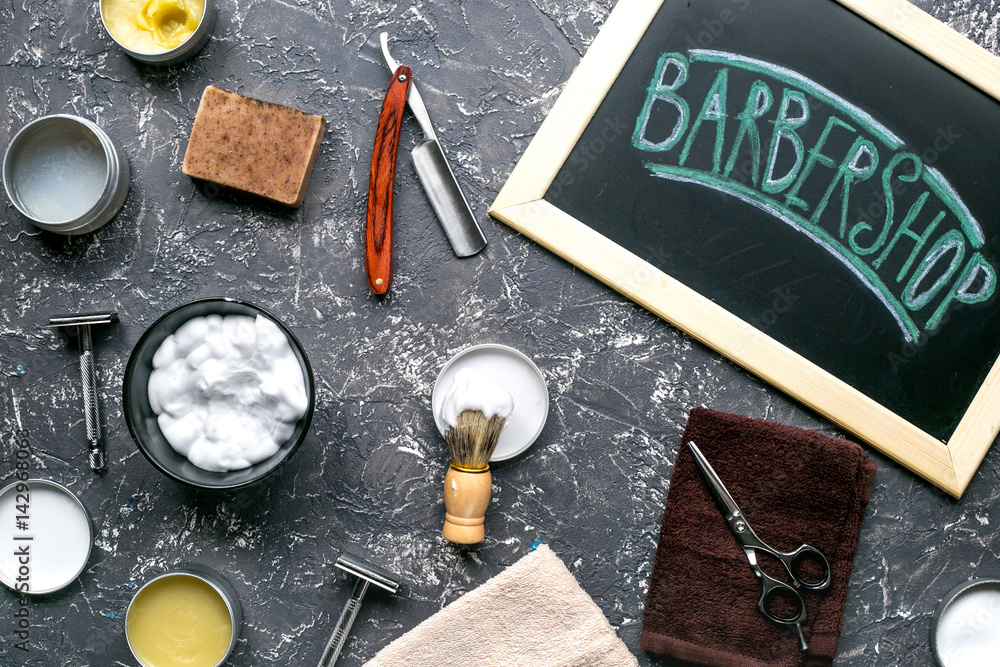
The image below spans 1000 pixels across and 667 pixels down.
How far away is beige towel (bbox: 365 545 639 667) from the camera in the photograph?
0.98 meters

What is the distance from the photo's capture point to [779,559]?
969mm

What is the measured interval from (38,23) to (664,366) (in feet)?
3.50

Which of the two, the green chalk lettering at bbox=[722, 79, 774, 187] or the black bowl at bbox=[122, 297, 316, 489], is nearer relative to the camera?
the black bowl at bbox=[122, 297, 316, 489]

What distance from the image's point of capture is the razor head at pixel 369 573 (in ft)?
3.04

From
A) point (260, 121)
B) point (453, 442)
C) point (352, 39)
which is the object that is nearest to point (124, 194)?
point (260, 121)

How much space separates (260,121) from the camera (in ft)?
3.17

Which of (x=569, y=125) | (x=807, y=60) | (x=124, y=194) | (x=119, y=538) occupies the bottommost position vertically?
(x=119, y=538)

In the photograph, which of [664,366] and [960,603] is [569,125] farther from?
[960,603]

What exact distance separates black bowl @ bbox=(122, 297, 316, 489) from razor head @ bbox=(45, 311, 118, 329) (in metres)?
0.14

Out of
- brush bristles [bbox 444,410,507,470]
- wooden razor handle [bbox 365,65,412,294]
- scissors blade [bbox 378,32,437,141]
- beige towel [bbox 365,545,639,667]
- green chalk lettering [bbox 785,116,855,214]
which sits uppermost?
green chalk lettering [bbox 785,116,855,214]

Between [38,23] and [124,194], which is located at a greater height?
[38,23]

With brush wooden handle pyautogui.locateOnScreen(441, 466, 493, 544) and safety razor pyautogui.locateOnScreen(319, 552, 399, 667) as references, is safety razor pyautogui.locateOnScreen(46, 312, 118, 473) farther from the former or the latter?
brush wooden handle pyautogui.locateOnScreen(441, 466, 493, 544)

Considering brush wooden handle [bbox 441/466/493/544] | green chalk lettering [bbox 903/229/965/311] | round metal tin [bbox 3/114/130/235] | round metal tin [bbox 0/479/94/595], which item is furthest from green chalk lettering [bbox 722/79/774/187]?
round metal tin [bbox 0/479/94/595]

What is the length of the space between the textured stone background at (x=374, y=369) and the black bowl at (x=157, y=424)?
0.11m
